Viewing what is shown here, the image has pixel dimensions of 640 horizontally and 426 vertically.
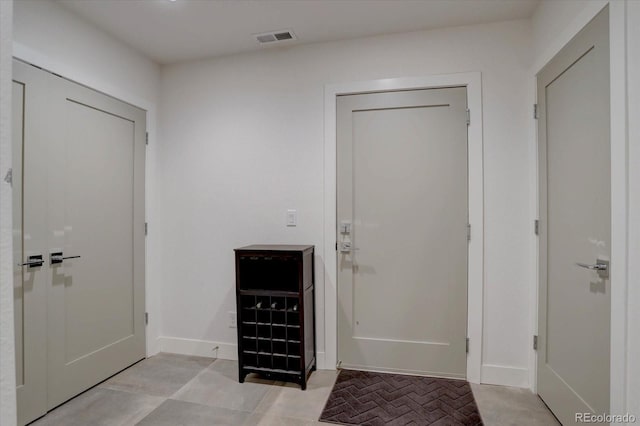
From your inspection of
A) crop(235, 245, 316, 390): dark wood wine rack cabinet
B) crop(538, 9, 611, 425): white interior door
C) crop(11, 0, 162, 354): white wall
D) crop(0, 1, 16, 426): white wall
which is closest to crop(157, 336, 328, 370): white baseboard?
crop(11, 0, 162, 354): white wall

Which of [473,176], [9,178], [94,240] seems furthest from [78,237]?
[473,176]

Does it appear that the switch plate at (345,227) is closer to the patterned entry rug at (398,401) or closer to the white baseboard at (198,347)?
the patterned entry rug at (398,401)

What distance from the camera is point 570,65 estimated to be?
191 cm

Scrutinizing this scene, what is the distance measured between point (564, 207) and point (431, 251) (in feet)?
3.00

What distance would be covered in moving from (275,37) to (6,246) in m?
2.67

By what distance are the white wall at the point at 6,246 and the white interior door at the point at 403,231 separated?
93.3 inches

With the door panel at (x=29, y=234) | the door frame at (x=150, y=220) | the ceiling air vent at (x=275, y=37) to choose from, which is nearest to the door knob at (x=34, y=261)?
the door panel at (x=29, y=234)

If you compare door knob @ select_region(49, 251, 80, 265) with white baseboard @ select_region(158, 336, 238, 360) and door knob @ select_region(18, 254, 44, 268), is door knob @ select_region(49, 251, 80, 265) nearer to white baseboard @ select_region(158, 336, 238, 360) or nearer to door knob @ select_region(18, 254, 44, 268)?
door knob @ select_region(18, 254, 44, 268)

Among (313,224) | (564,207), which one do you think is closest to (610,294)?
(564,207)

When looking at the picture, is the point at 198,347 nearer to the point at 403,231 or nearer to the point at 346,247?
the point at 346,247

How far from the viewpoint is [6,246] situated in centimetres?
47

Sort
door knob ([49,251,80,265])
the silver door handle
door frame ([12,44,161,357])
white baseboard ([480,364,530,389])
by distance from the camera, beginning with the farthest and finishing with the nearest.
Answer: door frame ([12,44,161,357]) → the silver door handle → white baseboard ([480,364,530,389]) → door knob ([49,251,80,265])

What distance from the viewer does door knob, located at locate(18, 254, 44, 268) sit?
205cm

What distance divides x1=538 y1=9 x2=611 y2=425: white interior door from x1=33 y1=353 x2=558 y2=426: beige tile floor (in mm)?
286
